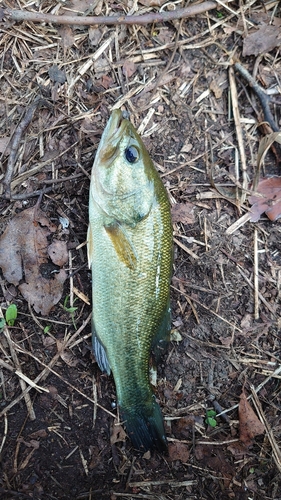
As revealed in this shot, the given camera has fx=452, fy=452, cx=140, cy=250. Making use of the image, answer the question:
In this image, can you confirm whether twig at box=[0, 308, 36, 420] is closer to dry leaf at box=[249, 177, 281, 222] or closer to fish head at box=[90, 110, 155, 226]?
fish head at box=[90, 110, 155, 226]

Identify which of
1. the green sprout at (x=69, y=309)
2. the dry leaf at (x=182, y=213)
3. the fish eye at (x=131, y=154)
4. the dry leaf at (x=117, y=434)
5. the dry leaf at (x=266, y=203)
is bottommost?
the dry leaf at (x=117, y=434)

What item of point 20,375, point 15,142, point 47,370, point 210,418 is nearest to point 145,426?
point 210,418

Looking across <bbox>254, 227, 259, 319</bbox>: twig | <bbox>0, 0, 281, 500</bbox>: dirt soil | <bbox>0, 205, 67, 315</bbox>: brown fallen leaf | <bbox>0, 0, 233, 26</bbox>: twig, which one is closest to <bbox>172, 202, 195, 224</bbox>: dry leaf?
<bbox>0, 0, 281, 500</bbox>: dirt soil

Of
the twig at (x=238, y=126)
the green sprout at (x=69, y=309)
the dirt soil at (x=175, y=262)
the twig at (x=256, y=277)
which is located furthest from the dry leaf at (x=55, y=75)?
the twig at (x=256, y=277)

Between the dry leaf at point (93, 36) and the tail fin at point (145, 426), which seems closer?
the tail fin at point (145, 426)

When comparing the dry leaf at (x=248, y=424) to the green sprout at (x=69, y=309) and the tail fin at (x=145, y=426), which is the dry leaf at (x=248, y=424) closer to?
the tail fin at (x=145, y=426)

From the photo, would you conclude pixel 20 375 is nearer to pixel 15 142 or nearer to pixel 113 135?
pixel 15 142
